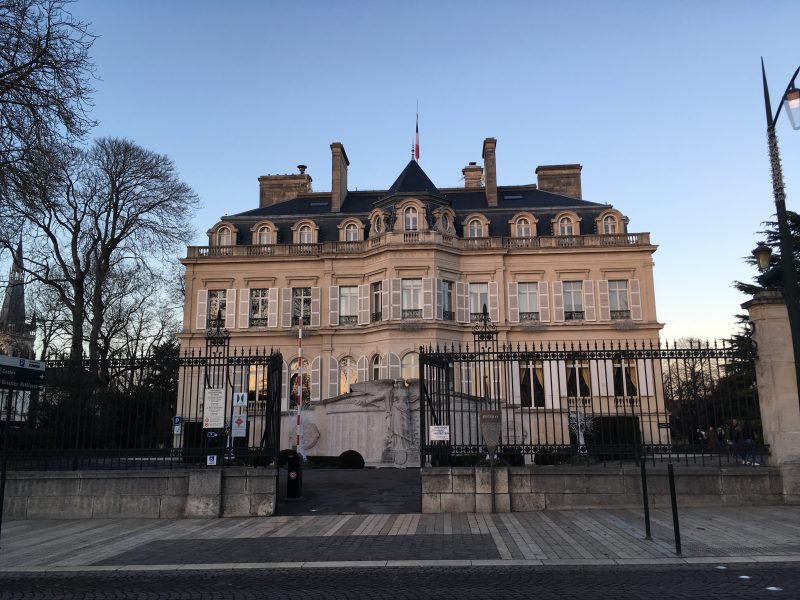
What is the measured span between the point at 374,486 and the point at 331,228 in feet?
85.5

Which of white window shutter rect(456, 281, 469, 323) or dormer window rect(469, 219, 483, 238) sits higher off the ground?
dormer window rect(469, 219, 483, 238)

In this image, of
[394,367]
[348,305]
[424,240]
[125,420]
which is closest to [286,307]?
[348,305]

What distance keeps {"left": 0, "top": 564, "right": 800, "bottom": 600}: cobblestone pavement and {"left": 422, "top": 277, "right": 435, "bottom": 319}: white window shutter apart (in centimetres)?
2601

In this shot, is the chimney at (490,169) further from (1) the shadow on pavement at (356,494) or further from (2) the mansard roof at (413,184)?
(1) the shadow on pavement at (356,494)

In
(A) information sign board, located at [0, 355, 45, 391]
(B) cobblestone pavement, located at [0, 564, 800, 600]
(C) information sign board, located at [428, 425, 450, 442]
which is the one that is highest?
(A) information sign board, located at [0, 355, 45, 391]

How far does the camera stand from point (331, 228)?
128 feet

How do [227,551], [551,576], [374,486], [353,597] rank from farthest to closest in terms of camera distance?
[374,486], [227,551], [551,576], [353,597]

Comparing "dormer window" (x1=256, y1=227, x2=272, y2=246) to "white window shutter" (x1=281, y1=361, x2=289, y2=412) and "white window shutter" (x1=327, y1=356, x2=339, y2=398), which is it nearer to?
"white window shutter" (x1=281, y1=361, x2=289, y2=412)

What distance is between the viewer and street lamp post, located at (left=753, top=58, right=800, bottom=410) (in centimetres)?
938

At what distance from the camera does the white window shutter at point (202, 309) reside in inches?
1430

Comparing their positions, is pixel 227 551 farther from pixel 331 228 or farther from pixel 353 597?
pixel 331 228

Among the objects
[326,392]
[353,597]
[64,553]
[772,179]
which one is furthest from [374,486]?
[326,392]

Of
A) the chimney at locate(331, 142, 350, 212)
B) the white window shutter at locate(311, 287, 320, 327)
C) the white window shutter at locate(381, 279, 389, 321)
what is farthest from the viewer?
the chimney at locate(331, 142, 350, 212)

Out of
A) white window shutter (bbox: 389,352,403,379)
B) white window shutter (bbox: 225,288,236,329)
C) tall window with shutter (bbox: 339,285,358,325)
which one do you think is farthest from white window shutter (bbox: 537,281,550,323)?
white window shutter (bbox: 225,288,236,329)
